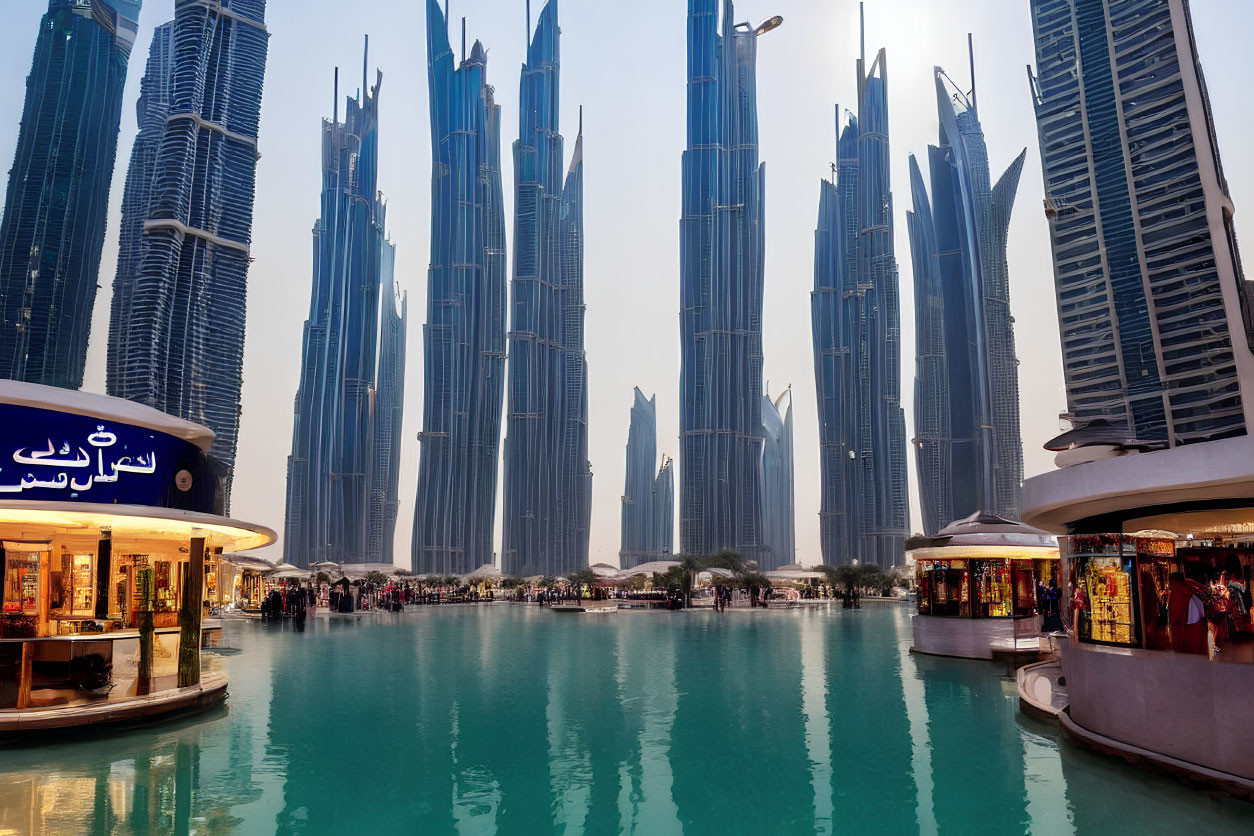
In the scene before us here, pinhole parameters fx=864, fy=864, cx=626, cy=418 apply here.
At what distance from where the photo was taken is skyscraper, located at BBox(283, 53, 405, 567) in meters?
152

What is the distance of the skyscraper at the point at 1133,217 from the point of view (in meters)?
43.6

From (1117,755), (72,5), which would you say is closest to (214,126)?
(72,5)

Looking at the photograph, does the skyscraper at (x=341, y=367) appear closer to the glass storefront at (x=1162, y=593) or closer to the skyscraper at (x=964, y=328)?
the skyscraper at (x=964, y=328)

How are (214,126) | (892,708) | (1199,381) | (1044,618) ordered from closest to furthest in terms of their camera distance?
(892,708) → (1044,618) → (1199,381) → (214,126)

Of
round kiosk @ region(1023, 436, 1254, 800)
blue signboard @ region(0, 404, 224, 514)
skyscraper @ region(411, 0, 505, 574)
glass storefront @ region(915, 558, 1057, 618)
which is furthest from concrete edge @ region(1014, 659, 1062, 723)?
skyscraper @ region(411, 0, 505, 574)

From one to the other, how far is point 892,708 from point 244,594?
2049 inches

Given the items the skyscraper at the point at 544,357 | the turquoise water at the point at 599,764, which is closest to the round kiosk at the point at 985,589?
the turquoise water at the point at 599,764

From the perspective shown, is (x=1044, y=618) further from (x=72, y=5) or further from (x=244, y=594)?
(x=72, y=5)

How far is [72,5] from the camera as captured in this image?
109 metres

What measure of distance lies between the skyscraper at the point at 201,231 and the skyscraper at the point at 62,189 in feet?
45.7

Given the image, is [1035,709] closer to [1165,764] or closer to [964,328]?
[1165,764]

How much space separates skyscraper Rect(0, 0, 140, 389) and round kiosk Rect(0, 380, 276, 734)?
89334 millimetres

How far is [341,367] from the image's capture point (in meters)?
153

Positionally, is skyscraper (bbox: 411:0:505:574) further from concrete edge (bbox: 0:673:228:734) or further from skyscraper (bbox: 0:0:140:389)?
concrete edge (bbox: 0:673:228:734)
